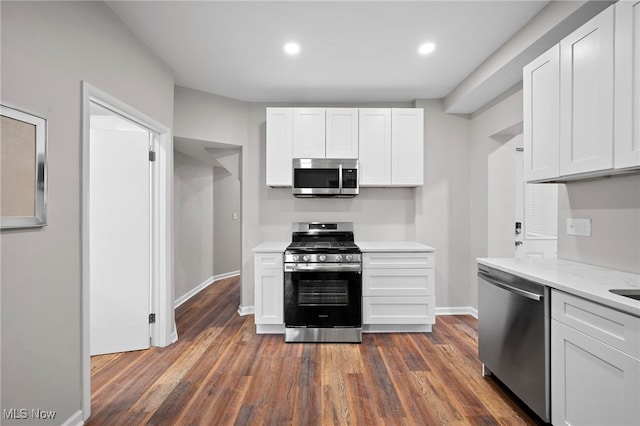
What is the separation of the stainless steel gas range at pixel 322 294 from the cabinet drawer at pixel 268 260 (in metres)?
0.12

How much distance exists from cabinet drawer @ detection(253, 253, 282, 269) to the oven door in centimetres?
14

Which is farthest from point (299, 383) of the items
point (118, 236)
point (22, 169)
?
point (22, 169)

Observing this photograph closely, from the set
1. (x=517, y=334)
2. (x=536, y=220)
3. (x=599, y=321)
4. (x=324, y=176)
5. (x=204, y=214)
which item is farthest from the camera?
(x=204, y=214)

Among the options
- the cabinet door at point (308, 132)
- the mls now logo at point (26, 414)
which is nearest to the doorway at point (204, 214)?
the cabinet door at point (308, 132)

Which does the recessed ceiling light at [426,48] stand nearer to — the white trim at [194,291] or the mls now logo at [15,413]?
the mls now logo at [15,413]

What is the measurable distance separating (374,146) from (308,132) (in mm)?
770

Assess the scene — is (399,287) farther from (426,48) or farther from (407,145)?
(426,48)

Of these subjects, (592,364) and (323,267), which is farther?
(323,267)

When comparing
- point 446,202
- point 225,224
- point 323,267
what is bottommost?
point 323,267

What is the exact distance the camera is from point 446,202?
12.2 feet

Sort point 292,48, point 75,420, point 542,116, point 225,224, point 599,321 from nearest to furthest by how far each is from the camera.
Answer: point 599,321, point 75,420, point 542,116, point 292,48, point 225,224

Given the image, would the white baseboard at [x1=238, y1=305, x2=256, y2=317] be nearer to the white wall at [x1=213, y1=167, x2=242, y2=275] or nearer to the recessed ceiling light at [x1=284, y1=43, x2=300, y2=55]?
the white wall at [x1=213, y1=167, x2=242, y2=275]

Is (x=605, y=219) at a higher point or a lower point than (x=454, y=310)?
higher

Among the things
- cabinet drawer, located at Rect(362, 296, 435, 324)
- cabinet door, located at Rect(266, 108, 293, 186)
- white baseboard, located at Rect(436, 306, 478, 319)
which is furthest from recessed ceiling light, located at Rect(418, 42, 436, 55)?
white baseboard, located at Rect(436, 306, 478, 319)
